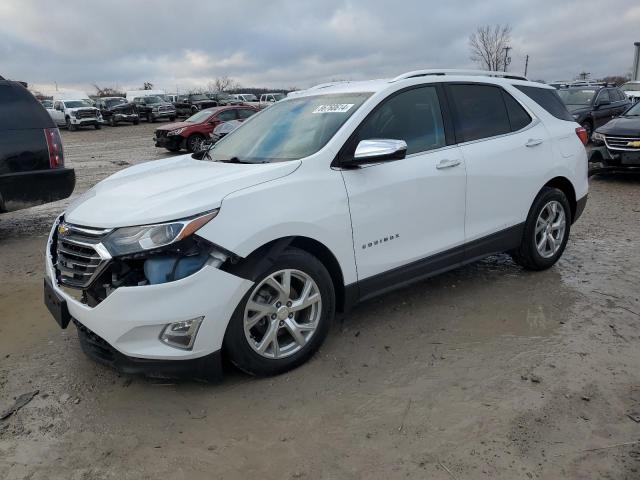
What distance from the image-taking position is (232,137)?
441 cm

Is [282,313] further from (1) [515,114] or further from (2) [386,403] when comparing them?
(1) [515,114]

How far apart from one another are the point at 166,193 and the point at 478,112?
2622 millimetres

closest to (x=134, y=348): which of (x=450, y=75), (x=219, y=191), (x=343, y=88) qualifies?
(x=219, y=191)

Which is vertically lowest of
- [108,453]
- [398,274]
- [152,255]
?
[108,453]

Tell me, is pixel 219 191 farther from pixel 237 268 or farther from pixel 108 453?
pixel 108 453

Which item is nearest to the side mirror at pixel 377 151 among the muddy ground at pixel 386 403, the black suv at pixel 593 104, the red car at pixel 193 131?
the muddy ground at pixel 386 403

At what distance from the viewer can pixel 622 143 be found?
918 cm

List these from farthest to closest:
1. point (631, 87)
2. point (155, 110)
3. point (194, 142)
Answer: point (155, 110) → point (631, 87) → point (194, 142)

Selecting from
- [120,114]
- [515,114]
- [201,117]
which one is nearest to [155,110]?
[120,114]

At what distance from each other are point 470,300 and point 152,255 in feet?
8.76

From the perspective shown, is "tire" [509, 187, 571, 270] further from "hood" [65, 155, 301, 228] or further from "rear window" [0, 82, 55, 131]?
"rear window" [0, 82, 55, 131]

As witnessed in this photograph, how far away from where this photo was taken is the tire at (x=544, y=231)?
4.66 m

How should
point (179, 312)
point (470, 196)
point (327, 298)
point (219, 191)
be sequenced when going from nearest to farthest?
point (179, 312) → point (219, 191) → point (327, 298) → point (470, 196)

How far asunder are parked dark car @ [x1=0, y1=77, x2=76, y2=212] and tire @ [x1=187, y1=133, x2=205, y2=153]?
10.8 meters
